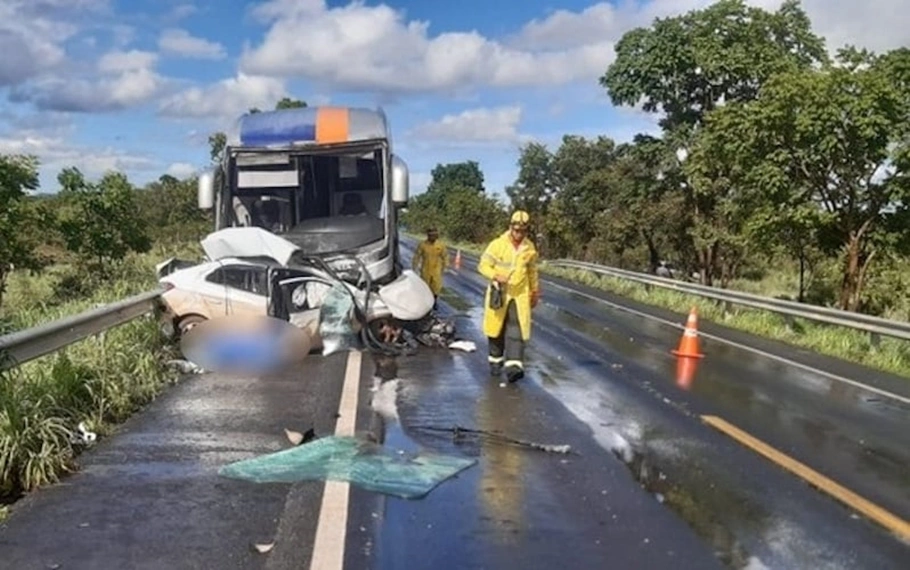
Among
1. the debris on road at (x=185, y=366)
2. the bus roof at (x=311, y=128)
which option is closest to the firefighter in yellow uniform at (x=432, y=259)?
the bus roof at (x=311, y=128)

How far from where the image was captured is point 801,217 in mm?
21094

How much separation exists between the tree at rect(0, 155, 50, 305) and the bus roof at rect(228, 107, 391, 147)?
52.1ft

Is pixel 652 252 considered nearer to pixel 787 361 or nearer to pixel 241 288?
pixel 787 361

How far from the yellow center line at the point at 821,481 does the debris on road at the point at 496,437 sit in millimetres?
1576

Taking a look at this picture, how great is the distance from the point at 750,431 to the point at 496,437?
7.63ft

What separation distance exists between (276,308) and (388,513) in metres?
6.72

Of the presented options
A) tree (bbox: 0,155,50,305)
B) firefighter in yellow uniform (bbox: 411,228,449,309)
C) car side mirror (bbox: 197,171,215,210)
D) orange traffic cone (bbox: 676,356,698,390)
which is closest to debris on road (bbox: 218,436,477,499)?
orange traffic cone (bbox: 676,356,698,390)

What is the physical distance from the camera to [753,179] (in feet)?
72.3

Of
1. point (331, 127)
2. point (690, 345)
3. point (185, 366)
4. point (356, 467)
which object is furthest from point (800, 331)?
point (356, 467)

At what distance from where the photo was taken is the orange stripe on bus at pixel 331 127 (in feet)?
46.8

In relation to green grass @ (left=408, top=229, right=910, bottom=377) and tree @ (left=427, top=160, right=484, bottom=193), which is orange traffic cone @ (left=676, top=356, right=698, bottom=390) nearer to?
green grass @ (left=408, top=229, right=910, bottom=377)

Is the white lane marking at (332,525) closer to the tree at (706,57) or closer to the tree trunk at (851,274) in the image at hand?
the tree trunk at (851,274)

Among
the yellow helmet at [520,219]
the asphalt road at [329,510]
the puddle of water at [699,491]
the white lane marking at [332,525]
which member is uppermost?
the yellow helmet at [520,219]

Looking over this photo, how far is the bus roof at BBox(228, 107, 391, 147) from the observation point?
14.3m
